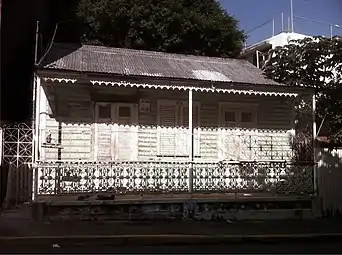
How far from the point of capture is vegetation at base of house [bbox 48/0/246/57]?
25.9 metres

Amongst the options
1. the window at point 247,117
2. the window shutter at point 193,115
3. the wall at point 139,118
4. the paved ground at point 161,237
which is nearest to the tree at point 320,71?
the wall at point 139,118

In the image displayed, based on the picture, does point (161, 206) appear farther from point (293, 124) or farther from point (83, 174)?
point (293, 124)

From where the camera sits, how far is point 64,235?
1060cm

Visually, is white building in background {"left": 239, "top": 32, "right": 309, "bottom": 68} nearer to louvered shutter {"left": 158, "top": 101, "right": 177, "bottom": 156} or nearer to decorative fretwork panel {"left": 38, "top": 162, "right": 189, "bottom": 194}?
louvered shutter {"left": 158, "top": 101, "right": 177, "bottom": 156}

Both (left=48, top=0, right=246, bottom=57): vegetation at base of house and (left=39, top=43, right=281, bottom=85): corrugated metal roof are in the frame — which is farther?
(left=48, top=0, right=246, bottom=57): vegetation at base of house

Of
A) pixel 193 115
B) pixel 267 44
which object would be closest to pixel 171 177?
pixel 193 115

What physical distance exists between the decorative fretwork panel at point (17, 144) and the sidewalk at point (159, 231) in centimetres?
125

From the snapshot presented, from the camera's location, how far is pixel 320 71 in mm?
16703

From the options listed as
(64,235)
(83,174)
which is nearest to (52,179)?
(83,174)

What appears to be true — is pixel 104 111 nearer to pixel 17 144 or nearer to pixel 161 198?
pixel 17 144

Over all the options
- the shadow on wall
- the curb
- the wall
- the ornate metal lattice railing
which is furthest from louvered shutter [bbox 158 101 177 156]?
the curb

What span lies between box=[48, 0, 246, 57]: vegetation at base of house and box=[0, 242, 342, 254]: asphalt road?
54.6 ft

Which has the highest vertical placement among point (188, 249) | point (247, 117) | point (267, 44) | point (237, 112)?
point (267, 44)

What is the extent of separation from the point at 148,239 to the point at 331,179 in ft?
20.7
